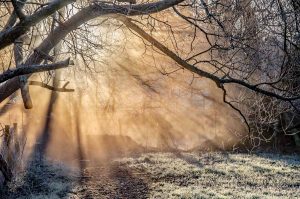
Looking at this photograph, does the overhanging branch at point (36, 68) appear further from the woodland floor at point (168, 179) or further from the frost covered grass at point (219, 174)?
the frost covered grass at point (219, 174)

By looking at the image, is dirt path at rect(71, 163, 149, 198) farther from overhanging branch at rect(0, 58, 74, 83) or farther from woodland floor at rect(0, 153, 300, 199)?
overhanging branch at rect(0, 58, 74, 83)

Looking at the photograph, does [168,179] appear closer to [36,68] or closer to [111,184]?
[111,184]

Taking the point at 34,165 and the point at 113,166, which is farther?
the point at 113,166

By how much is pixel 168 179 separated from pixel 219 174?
165 cm

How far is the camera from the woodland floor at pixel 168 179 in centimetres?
1020

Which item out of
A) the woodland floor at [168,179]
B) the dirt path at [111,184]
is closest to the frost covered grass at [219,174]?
the woodland floor at [168,179]

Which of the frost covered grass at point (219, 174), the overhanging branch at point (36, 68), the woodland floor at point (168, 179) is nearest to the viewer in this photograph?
the overhanging branch at point (36, 68)

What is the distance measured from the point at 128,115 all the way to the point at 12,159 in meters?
9.01

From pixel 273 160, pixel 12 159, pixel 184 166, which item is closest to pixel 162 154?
pixel 184 166

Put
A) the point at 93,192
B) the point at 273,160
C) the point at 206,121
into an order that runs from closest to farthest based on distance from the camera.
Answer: the point at 93,192 < the point at 273,160 < the point at 206,121

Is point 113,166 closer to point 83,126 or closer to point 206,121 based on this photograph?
point 83,126

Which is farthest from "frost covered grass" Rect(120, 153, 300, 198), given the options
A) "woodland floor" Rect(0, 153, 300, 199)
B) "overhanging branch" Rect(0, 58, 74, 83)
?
"overhanging branch" Rect(0, 58, 74, 83)

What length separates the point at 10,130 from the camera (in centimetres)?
1135

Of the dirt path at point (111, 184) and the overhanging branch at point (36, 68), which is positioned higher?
the overhanging branch at point (36, 68)
